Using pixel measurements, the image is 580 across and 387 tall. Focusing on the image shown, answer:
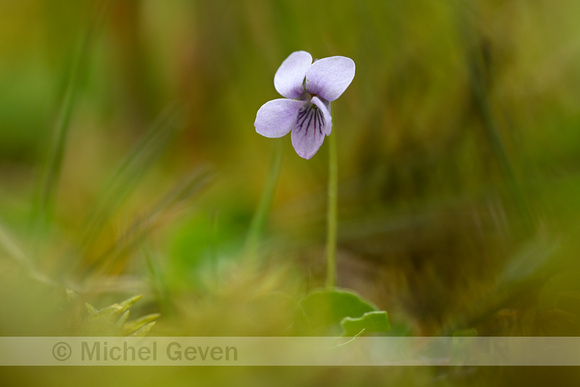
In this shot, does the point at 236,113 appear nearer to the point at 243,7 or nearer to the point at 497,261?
the point at 243,7

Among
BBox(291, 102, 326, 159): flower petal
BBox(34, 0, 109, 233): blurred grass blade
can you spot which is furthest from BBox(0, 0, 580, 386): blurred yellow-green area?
BBox(291, 102, 326, 159): flower petal

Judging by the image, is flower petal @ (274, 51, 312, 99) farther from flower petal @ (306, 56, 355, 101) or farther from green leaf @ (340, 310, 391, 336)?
green leaf @ (340, 310, 391, 336)

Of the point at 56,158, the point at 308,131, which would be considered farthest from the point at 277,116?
the point at 56,158

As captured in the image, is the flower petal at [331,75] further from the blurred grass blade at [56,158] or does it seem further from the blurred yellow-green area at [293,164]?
the blurred grass blade at [56,158]

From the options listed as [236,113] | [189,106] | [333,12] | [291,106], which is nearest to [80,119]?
[189,106]

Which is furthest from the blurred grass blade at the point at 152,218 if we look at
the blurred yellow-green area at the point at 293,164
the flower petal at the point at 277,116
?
the flower petal at the point at 277,116

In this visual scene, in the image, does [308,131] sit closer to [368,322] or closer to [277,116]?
[277,116]
